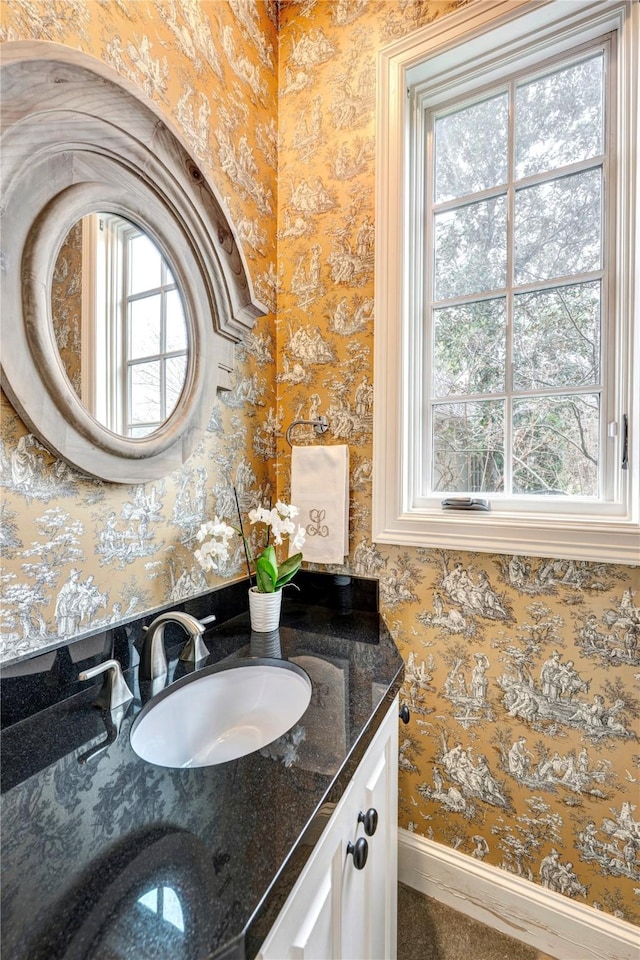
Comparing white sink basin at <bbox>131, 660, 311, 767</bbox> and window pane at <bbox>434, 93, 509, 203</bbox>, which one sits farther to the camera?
window pane at <bbox>434, 93, 509, 203</bbox>

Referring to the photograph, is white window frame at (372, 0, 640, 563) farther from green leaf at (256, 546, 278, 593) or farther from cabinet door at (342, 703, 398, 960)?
cabinet door at (342, 703, 398, 960)

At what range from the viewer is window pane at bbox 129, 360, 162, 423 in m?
0.94

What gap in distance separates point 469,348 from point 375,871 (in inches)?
51.6

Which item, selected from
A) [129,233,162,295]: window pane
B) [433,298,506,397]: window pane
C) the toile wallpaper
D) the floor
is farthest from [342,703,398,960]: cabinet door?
[129,233,162,295]: window pane

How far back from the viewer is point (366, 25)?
1296 mm

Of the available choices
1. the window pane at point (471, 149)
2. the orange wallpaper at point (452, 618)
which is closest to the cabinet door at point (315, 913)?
the orange wallpaper at point (452, 618)

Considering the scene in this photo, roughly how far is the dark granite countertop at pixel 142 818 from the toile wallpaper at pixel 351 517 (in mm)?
155

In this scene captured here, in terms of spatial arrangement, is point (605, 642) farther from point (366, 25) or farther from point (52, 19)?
point (366, 25)

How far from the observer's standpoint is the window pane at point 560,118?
44.3 inches

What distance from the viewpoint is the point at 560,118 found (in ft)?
3.81

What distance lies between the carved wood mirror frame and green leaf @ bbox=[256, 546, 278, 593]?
345mm

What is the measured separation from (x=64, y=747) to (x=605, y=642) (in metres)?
1.18

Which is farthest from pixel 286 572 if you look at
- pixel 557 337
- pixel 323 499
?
pixel 557 337

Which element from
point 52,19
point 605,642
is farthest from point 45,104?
point 605,642
